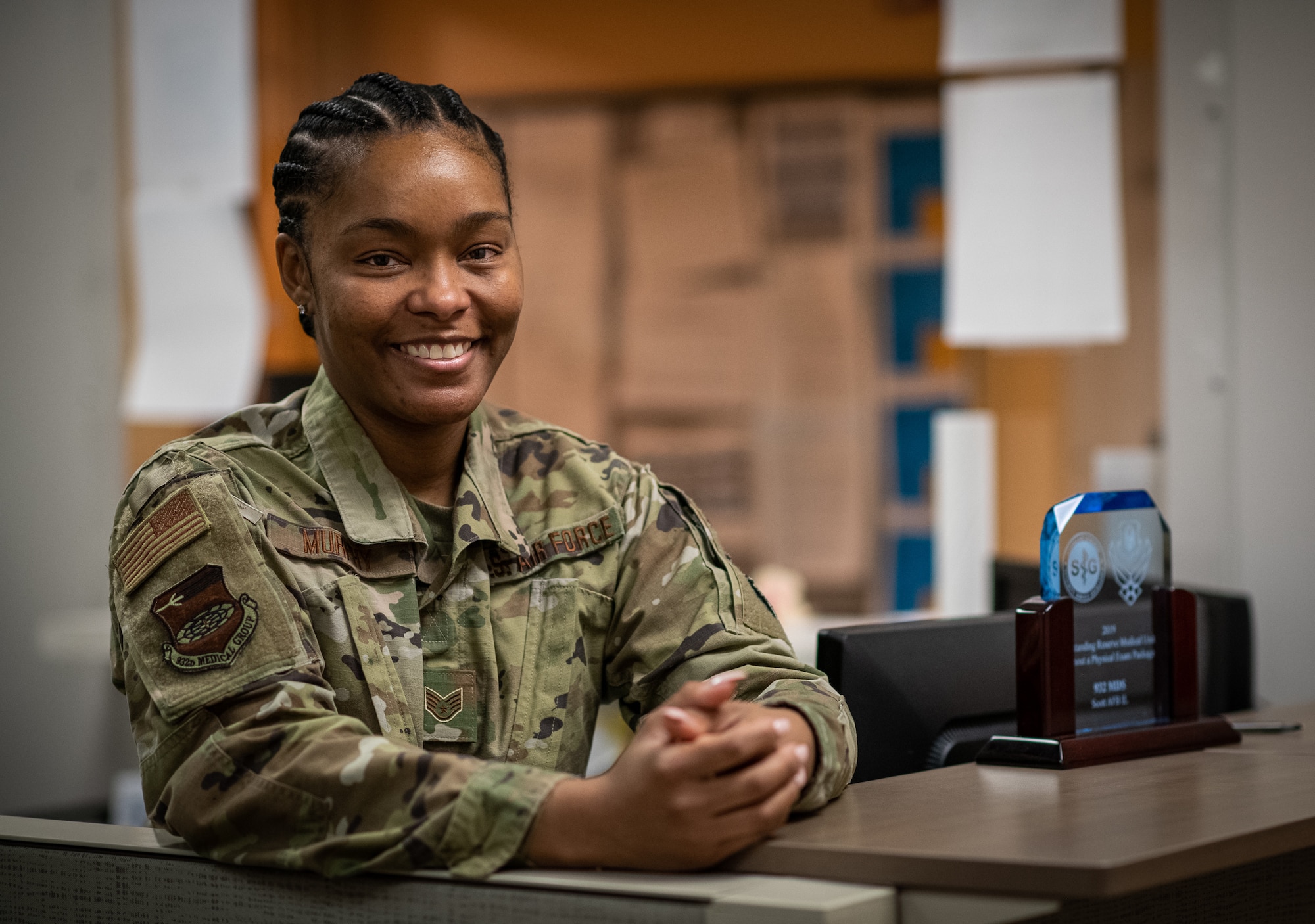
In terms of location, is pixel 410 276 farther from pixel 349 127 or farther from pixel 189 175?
pixel 189 175

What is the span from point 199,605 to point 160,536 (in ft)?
0.24

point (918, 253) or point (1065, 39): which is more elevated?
point (1065, 39)

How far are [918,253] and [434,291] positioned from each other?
8.03 feet

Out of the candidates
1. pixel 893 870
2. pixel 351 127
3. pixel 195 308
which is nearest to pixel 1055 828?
pixel 893 870

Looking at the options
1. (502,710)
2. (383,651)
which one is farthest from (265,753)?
(502,710)

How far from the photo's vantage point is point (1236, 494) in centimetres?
273

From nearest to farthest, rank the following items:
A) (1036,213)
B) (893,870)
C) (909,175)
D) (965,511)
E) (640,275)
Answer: (893,870) < (1036,213) < (965,511) < (909,175) < (640,275)

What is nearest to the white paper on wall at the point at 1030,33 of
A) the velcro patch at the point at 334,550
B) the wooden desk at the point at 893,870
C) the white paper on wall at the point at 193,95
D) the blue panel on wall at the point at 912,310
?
the blue panel on wall at the point at 912,310

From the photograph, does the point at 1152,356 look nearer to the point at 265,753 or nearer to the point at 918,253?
the point at 918,253

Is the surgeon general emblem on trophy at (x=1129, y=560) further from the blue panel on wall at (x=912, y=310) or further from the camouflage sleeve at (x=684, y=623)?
the blue panel on wall at (x=912, y=310)

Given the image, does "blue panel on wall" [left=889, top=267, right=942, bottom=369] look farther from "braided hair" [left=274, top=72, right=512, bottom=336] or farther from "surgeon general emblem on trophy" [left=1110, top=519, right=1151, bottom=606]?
"braided hair" [left=274, top=72, right=512, bottom=336]

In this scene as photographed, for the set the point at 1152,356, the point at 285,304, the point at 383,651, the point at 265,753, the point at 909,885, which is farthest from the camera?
the point at 285,304

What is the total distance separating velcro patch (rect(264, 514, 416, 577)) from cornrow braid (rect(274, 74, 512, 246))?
280 mm

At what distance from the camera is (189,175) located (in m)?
3.49
